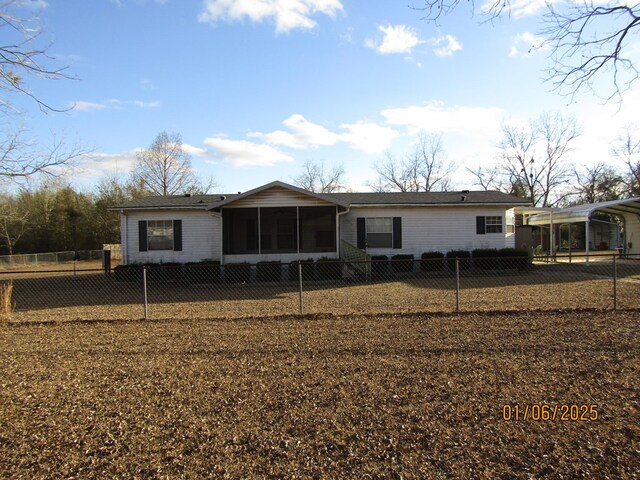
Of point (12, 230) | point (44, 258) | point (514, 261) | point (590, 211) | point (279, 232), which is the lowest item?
point (514, 261)

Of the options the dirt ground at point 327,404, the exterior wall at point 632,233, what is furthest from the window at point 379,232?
the exterior wall at point 632,233

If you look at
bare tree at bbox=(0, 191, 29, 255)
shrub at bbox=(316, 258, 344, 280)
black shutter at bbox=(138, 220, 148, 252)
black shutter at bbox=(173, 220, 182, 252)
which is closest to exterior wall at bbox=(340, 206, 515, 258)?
shrub at bbox=(316, 258, 344, 280)

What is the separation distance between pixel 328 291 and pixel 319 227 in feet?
21.2

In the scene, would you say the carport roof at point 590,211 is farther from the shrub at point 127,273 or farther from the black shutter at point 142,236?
the shrub at point 127,273

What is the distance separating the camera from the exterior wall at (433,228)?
1822cm

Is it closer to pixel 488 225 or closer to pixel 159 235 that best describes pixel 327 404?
pixel 159 235

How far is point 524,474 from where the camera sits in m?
2.73

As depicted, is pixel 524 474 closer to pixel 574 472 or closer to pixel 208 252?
pixel 574 472

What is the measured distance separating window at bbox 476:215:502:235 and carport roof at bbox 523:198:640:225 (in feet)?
19.7

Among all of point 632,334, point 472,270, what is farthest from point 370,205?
point 632,334

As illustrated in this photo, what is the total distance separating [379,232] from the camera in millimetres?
18297

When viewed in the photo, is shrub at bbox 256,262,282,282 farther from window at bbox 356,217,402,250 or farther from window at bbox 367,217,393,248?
window at bbox 367,217,393,248

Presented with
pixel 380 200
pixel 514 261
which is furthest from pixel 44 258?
pixel 514 261

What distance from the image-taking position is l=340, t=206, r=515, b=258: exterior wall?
1822 centimetres
